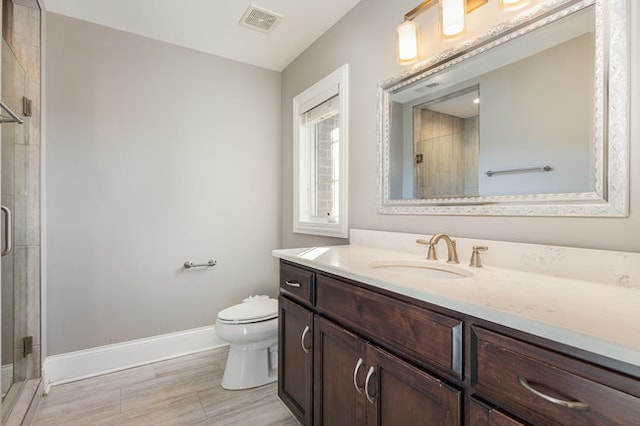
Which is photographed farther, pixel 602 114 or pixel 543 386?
pixel 602 114

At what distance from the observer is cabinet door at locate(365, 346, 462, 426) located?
31.0 inches

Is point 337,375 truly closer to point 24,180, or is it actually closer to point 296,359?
point 296,359

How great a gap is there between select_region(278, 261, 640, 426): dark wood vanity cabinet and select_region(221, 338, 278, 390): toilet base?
0.51 metres

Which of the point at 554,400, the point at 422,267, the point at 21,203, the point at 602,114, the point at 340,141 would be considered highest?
the point at 340,141

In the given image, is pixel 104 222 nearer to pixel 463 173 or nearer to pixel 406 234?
pixel 406 234

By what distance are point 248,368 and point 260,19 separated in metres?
2.31

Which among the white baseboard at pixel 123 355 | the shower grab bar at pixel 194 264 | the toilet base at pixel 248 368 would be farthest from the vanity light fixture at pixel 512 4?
the white baseboard at pixel 123 355

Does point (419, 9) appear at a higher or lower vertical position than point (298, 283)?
higher

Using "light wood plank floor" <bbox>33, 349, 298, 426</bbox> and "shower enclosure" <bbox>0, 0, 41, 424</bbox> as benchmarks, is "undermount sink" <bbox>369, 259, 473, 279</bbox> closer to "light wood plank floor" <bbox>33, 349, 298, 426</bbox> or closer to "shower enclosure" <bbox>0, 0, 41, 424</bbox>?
"light wood plank floor" <bbox>33, 349, 298, 426</bbox>

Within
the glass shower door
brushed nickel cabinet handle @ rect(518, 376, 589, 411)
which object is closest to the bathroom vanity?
brushed nickel cabinet handle @ rect(518, 376, 589, 411)

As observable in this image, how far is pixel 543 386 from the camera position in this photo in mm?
609

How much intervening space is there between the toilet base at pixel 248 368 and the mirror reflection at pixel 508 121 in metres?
1.34

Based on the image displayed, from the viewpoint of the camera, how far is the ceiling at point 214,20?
6.33ft

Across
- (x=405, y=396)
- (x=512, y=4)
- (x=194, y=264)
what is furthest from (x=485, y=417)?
(x=194, y=264)
